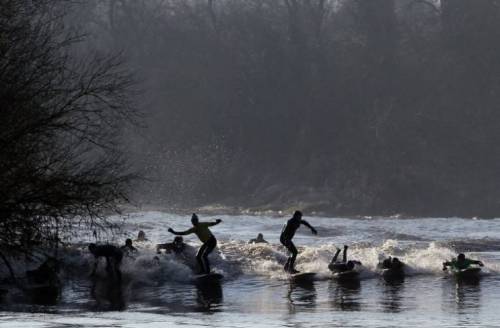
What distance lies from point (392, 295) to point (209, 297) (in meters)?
4.12

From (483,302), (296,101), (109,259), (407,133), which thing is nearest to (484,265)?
(483,302)

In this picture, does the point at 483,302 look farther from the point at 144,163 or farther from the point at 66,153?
the point at 144,163

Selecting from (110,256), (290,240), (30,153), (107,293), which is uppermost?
(30,153)

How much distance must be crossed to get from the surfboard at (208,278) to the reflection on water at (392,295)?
167 inches

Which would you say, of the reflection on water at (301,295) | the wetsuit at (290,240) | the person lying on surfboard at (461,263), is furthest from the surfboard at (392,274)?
the wetsuit at (290,240)

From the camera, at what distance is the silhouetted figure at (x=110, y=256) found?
98.2 ft

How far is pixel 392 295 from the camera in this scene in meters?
26.1

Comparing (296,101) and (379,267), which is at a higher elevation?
(296,101)

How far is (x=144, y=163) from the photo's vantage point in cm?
8194

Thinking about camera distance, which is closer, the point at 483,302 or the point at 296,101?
the point at 483,302

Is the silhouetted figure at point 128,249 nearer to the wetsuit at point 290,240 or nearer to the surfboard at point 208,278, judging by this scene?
the surfboard at point 208,278

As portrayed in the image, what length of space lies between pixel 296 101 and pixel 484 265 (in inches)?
2007

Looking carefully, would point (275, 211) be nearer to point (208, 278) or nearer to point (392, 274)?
point (392, 274)

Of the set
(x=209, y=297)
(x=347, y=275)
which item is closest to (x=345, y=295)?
(x=209, y=297)
